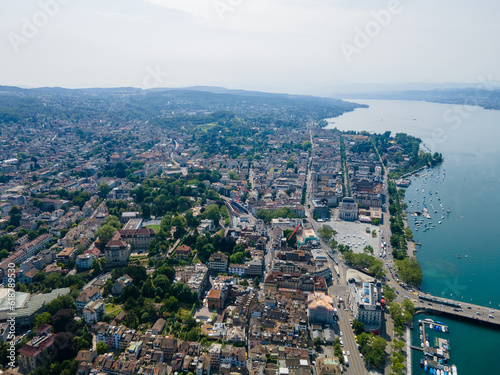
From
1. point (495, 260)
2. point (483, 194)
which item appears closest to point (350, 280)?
point (495, 260)

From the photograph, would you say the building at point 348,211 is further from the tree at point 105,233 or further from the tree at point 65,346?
the tree at point 65,346

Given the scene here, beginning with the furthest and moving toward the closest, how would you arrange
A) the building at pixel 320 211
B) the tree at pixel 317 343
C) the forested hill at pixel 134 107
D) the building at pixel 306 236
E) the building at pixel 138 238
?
the forested hill at pixel 134 107
the building at pixel 320 211
the building at pixel 306 236
the building at pixel 138 238
the tree at pixel 317 343

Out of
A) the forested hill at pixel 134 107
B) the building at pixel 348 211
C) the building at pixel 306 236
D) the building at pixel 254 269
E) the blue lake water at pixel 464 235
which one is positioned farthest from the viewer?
the forested hill at pixel 134 107

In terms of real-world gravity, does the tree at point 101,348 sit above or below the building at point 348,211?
above

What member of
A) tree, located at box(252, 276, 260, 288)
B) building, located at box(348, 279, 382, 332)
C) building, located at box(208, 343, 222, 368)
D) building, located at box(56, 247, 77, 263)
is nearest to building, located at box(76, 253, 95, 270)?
building, located at box(56, 247, 77, 263)

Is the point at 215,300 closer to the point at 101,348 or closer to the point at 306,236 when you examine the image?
the point at 101,348

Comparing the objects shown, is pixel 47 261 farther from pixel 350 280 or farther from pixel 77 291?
pixel 350 280

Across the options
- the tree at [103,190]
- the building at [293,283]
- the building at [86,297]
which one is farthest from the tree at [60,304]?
the tree at [103,190]

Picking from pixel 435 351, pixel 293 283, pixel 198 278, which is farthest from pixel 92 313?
pixel 435 351
